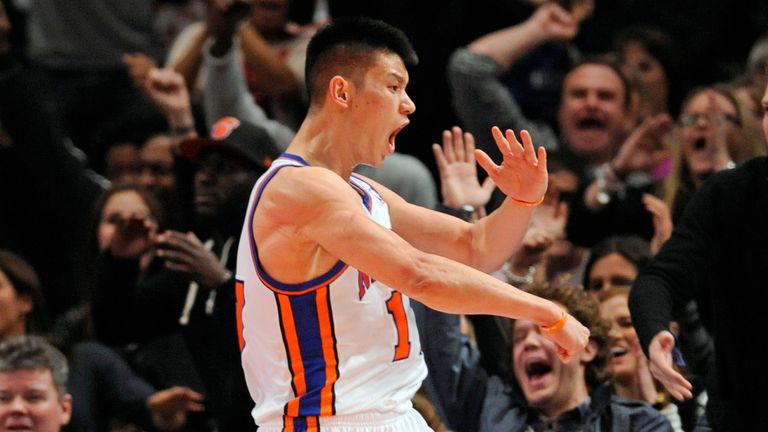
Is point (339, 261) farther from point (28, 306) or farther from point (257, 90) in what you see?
point (257, 90)

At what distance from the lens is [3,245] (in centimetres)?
886

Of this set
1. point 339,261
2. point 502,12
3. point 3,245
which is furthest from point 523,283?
point 3,245

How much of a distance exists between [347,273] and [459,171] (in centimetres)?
161

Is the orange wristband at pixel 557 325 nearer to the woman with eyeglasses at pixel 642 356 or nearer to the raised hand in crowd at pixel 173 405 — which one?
the woman with eyeglasses at pixel 642 356

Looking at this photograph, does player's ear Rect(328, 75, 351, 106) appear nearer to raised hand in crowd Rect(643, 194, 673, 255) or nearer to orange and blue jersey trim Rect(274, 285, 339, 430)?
orange and blue jersey trim Rect(274, 285, 339, 430)

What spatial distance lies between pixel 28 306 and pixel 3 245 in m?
1.56

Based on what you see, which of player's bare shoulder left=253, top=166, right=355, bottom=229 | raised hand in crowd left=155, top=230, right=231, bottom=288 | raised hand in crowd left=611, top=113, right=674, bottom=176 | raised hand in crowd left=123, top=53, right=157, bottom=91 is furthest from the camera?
raised hand in crowd left=123, top=53, right=157, bottom=91

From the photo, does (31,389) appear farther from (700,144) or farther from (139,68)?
(700,144)

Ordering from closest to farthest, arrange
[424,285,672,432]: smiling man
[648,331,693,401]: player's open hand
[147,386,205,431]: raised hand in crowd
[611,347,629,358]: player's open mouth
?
[648,331,693,401]: player's open hand, [424,285,672,432]: smiling man, [611,347,629,358]: player's open mouth, [147,386,205,431]: raised hand in crowd

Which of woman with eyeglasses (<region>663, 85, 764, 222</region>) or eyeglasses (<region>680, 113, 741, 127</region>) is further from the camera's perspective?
eyeglasses (<region>680, 113, 741, 127</region>)

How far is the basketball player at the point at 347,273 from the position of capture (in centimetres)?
439

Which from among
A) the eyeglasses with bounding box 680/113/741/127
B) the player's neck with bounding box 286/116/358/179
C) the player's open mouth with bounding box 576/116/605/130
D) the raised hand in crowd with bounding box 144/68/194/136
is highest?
the raised hand in crowd with bounding box 144/68/194/136

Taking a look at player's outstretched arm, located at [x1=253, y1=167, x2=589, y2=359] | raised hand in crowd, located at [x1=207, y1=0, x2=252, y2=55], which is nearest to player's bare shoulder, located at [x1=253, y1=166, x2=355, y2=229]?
player's outstretched arm, located at [x1=253, y1=167, x2=589, y2=359]

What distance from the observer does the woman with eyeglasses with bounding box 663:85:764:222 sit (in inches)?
279
